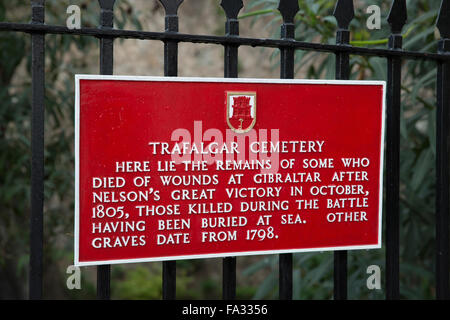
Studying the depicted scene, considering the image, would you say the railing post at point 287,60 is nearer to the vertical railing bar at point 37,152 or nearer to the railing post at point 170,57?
the railing post at point 170,57

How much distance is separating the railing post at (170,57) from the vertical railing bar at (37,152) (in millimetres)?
401

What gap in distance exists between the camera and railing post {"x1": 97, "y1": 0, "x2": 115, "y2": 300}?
6.13ft

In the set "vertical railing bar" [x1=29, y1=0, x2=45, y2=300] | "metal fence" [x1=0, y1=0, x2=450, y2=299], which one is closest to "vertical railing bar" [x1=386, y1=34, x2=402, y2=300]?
"metal fence" [x1=0, y1=0, x2=450, y2=299]

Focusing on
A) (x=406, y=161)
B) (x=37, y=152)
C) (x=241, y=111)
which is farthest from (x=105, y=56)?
(x=406, y=161)

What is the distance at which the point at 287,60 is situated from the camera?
207 centimetres

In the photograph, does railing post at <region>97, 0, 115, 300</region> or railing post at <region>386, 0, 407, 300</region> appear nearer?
railing post at <region>97, 0, 115, 300</region>

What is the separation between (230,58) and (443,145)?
3.16ft

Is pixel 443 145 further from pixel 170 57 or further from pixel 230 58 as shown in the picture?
pixel 170 57

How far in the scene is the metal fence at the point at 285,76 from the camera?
71.7 inches

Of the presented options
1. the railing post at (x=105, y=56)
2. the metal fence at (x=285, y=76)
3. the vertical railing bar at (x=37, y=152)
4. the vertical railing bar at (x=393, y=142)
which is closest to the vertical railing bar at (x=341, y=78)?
the metal fence at (x=285, y=76)

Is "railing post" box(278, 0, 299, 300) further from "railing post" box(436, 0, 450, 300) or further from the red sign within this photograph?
"railing post" box(436, 0, 450, 300)

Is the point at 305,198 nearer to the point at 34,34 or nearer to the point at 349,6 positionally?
the point at 349,6

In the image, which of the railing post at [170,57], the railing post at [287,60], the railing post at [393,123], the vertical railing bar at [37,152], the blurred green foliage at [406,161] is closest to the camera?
the vertical railing bar at [37,152]

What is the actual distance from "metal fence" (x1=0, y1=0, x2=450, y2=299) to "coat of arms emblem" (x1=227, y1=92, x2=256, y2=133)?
9 cm
